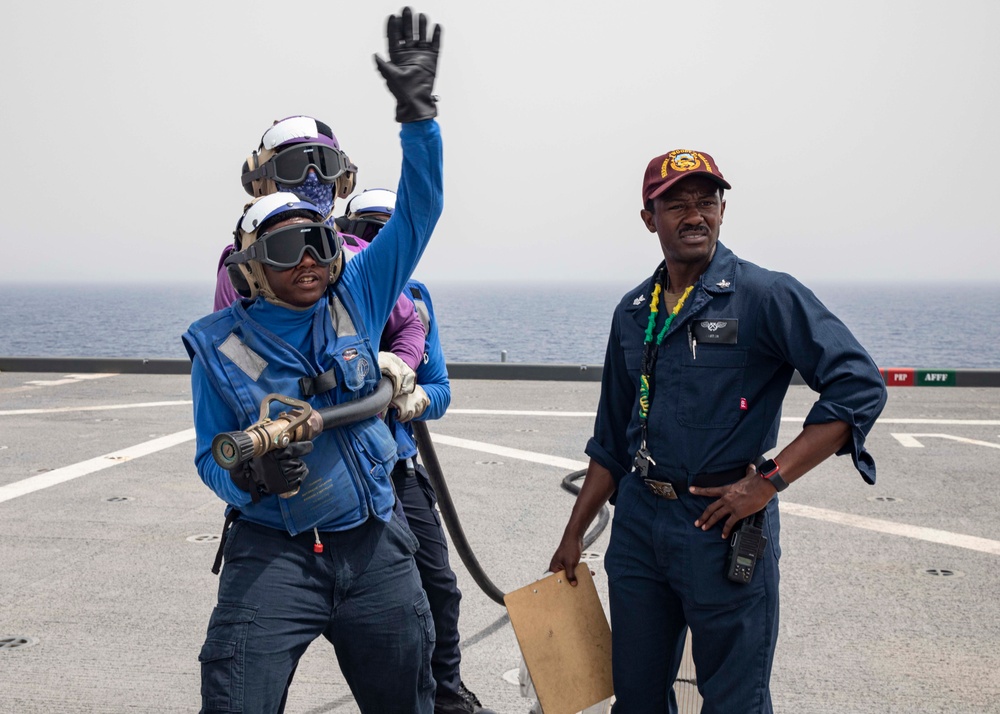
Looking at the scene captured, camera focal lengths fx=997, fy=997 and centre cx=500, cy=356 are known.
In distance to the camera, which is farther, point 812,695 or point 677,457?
point 812,695

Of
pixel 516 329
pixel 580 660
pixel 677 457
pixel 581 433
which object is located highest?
pixel 677 457

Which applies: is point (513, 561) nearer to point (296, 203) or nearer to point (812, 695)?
point (812, 695)

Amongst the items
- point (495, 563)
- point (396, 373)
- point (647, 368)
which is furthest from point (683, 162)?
point (495, 563)

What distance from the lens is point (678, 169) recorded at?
9.48 feet

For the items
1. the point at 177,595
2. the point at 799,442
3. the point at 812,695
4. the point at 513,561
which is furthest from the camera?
the point at 513,561

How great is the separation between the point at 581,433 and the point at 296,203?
7904 millimetres

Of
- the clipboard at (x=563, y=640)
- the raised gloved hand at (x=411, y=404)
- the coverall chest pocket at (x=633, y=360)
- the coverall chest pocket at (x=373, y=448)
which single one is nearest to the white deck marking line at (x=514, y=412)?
the raised gloved hand at (x=411, y=404)

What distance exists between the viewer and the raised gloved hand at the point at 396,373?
3.17 meters

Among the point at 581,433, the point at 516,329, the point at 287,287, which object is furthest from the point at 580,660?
the point at 516,329

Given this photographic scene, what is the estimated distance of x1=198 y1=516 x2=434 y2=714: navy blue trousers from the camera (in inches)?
102

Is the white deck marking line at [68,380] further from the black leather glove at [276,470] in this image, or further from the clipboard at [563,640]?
the black leather glove at [276,470]

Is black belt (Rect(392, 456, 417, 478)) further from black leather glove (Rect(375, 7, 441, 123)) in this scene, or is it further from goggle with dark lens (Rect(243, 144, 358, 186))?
black leather glove (Rect(375, 7, 441, 123))

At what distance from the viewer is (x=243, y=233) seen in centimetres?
288

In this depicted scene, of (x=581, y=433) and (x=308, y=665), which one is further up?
(x=308, y=665)
